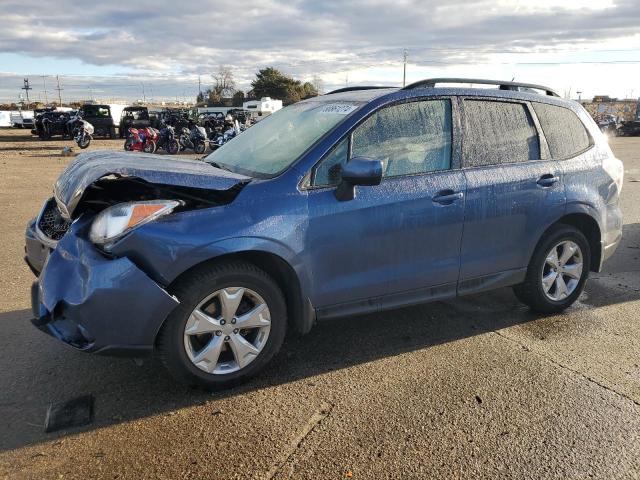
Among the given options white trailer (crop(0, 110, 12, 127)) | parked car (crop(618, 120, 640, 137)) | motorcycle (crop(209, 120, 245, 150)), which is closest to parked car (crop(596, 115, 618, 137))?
parked car (crop(618, 120, 640, 137))

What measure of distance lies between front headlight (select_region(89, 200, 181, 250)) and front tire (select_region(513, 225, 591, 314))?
300cm

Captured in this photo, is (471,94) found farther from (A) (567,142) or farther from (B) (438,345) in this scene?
(B) (438,345)

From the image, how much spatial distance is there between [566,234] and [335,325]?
205cm

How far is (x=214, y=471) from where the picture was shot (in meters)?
2.62

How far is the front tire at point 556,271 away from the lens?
4.48m

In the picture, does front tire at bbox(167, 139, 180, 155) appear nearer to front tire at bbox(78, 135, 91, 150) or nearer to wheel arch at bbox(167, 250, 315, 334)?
front tire at bbox(78, 135, 91, 150)

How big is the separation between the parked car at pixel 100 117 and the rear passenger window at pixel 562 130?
3077 cm

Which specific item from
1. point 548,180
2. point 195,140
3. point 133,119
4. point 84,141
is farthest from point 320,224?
point 133,119

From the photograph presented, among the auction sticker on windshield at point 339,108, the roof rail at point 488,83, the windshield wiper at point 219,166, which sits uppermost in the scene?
the roof rail at point 488,83

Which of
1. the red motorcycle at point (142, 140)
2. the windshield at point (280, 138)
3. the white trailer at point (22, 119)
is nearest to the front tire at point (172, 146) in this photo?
the red motorcycle at point (142, 140)

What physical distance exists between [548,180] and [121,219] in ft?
10.5

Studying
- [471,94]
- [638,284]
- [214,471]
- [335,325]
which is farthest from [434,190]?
[638,284]

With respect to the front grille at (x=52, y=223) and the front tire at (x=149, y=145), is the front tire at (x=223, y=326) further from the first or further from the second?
the front tire at (x=149, y=145)

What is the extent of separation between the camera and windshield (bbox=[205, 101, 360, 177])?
12.1ft
